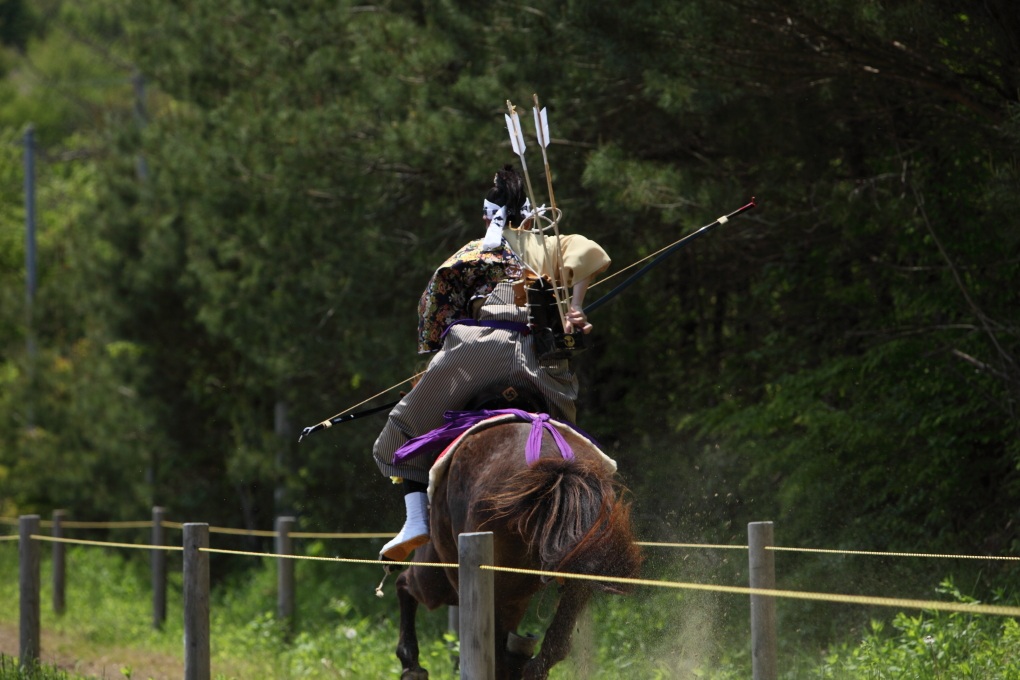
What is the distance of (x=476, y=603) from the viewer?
4.52m

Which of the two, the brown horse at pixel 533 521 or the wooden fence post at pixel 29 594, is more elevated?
the brown horse at pixel 533 521

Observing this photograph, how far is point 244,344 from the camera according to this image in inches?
504

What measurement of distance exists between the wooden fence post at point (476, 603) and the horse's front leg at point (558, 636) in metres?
0.47

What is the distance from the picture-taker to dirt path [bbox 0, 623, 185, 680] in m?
9.09

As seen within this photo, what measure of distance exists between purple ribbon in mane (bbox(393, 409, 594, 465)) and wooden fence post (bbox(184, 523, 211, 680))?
1.37m

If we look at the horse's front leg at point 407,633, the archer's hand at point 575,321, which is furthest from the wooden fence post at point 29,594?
the archer's hand at point 575,321

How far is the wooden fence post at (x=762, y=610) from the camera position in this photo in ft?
18.6

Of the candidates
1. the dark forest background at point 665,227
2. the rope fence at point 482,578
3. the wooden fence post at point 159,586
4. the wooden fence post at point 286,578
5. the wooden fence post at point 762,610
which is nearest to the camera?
the rope fence at point 482,578

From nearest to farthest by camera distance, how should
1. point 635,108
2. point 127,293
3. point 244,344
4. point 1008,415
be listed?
point 1008,415 → point 635,108 → point 244,344 → point 127,293

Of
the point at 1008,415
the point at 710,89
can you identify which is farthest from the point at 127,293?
the point at 1008,415

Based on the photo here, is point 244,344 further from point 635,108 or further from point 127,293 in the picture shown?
point 635,108

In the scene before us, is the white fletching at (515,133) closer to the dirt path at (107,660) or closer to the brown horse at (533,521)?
the brown horse at (533,521)

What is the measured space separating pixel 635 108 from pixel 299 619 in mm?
5398

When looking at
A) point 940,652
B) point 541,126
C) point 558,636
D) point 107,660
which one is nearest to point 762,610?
point 940,652
